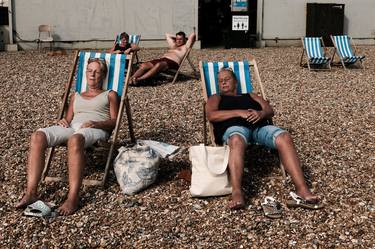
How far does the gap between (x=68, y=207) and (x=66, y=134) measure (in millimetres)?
633

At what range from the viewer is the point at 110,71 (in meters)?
4.66

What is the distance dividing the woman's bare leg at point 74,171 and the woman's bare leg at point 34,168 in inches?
8.0

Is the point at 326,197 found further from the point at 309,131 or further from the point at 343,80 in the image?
the point at 343,80

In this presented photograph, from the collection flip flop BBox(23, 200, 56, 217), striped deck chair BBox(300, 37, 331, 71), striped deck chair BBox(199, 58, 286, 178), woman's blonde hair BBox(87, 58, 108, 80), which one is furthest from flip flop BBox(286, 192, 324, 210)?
striped deck chair BBox(300, 37, 331, 71)

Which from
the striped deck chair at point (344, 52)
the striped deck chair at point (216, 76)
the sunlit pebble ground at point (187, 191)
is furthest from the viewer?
the striped deck chair at point (344, 52)

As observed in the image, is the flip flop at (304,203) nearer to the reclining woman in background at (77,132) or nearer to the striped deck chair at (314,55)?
the reclining woman in background at (77,132)

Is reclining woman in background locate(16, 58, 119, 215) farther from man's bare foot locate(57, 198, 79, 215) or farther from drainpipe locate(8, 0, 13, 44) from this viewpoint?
drainpipe locate(8, 0, 13, 44)

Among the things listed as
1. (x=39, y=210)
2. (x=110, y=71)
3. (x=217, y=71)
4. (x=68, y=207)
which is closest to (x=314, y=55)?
(x=217, y=71)

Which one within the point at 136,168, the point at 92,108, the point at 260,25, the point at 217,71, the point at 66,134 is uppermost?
the point at 260,25

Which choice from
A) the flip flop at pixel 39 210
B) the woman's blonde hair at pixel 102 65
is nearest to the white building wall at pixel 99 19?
the woman's blonde hair at pixel 102 65

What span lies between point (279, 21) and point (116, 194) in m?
12.9

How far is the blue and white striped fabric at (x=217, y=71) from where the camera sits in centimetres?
475

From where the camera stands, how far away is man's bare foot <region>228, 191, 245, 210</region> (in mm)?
3525

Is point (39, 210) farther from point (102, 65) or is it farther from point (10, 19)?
point (10, 19)
